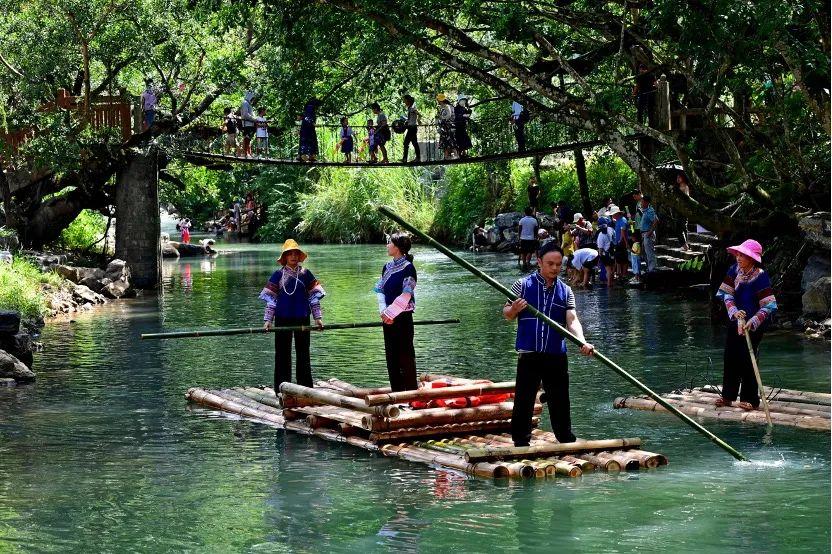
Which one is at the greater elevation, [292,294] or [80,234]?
[80,234]

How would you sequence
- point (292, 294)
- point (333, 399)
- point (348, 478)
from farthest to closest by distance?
point (292, 294), point (333, 399), point (348, 478)

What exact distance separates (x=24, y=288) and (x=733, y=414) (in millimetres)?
14335

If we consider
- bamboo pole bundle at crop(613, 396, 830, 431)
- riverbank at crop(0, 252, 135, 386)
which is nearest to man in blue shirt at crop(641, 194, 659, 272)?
riverbank at crop(0, 252, 135, 386)

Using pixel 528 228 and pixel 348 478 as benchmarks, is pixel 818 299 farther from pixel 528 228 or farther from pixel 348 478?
pixel 528 228

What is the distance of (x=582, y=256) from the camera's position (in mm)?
27141

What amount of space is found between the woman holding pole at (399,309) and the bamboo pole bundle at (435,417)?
1043mm

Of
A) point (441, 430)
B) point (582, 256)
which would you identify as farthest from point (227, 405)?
point (582, 256)

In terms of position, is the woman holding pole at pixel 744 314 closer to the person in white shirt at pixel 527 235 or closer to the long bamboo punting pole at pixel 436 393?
the long bamboo punting pole at pixel 436 393

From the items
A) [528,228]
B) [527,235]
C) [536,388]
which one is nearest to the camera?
[536,388]

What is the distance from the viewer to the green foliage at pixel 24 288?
2197cm

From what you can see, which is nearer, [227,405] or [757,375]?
[757,375]

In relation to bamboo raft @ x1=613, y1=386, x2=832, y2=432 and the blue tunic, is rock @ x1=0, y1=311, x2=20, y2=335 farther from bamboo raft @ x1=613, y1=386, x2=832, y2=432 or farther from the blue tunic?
the blue tunic

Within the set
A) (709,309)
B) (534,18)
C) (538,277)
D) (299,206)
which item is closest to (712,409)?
A: (538,277)

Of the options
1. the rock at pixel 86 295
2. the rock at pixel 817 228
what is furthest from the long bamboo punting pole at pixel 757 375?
the rock at pixel 86 295
